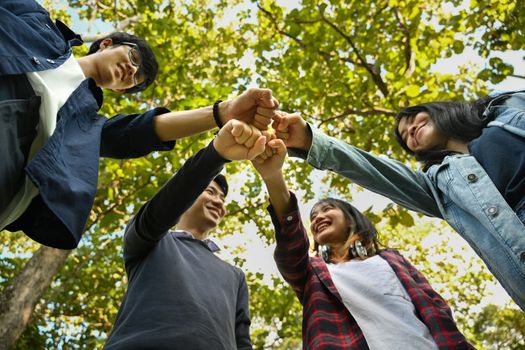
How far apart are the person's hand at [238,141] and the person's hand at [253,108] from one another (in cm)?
9

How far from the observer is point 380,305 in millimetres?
2180

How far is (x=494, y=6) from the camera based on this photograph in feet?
14.0

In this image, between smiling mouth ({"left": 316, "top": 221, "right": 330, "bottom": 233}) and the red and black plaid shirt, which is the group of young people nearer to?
the red and black plaid shirt

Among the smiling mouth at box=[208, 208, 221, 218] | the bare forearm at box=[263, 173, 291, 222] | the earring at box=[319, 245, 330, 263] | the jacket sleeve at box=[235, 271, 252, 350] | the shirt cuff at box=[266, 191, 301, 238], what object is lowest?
the jacket sleeve at box=[235, 271, 252, 350]

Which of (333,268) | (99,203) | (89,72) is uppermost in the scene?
(89,72)

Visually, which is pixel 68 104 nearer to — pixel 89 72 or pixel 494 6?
pixel 89 72

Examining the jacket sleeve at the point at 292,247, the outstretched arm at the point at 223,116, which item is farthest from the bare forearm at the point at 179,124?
the jacket sleeve at the point at 292,247

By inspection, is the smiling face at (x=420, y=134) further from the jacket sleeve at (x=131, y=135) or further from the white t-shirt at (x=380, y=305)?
the jacket sleeve at (x=131, y=135)

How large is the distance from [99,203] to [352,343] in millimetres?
5130

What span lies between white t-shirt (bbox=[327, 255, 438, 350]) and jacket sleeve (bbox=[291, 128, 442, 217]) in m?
0.47

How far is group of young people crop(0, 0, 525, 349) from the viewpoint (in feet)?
4.26

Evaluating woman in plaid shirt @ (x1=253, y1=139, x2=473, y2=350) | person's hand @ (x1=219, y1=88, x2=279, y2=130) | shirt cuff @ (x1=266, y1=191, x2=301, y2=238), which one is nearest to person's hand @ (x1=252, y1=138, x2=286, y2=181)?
woman in plaid shirt @ (x1=253, y1=139, x2=473, y2=350)

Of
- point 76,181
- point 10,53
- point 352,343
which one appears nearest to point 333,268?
point 352,343

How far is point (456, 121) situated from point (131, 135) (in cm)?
163
